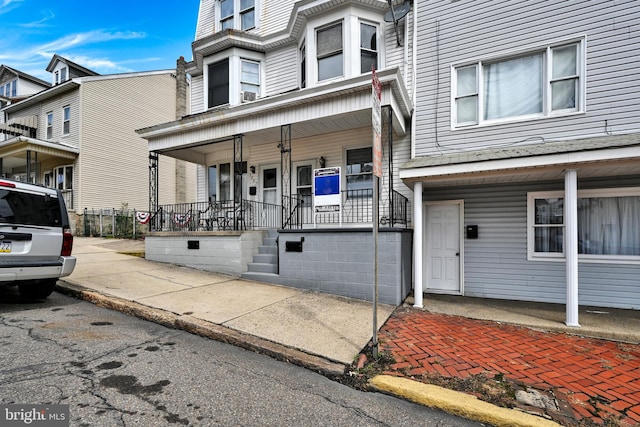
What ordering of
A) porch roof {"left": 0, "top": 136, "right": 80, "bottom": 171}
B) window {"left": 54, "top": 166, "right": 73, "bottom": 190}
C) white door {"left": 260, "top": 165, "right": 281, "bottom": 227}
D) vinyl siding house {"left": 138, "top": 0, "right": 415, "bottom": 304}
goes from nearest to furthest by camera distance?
1. vinyl siding house {"left": 138, "top": 0, "right": 415, "bottom": 304}
2. white door {"left": 260, "top": 165, "right": 281, "bottom": 227}
3. porch roof {"left": 0, "top": 136, "right": 80, "bottom": 171}
4. window {"left": 54, "top": 166, "right": 73, "bottom": 190}

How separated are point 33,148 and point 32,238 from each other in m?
13.5

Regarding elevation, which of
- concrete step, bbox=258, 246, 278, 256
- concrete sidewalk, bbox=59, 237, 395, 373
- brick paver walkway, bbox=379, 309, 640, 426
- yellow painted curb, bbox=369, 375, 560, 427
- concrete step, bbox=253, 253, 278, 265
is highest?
concrete step, bbox=258, 246, 278, 256

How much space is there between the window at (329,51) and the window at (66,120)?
14.7m

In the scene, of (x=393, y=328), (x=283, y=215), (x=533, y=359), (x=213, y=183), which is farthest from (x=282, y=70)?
(x=533, y=359)

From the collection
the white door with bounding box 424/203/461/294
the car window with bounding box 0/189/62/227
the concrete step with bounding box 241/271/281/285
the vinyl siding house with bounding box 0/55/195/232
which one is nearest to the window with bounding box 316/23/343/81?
the white door with bounding box 424/203/461/294

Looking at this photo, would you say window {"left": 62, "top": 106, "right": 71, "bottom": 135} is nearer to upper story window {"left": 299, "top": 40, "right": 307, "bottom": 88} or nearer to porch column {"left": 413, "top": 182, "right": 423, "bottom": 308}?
upper story window {"left": 299, "top": 40, "right": 307, "bottom": 88}

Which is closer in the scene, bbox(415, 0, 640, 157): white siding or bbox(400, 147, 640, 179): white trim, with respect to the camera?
bbox(400, 147, 640, 179): white trim

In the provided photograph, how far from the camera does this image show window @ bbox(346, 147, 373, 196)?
27.1ft

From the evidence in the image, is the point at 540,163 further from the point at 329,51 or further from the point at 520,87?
the point at 329,51

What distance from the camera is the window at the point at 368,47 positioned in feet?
26.6

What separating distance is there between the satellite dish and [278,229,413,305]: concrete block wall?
5343 millimetres

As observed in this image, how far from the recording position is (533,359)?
3.75 metres

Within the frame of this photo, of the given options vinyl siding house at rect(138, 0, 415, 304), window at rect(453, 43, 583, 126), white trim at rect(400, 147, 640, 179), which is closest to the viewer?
white trim at rect(400, 147, 640, 179)

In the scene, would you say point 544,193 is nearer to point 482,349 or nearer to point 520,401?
point 482,349
